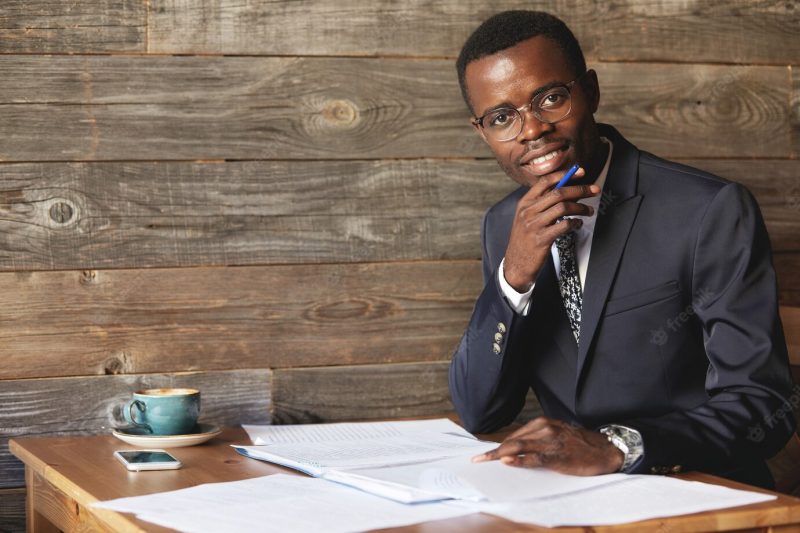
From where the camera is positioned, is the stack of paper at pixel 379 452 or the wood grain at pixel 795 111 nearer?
the stack of paper at pixel 379 452

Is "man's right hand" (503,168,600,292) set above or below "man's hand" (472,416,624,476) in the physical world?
above

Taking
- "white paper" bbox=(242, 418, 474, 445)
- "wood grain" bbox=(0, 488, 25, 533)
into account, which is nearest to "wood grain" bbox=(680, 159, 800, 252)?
"white paper" bbox=(242, 418, 474, 445)

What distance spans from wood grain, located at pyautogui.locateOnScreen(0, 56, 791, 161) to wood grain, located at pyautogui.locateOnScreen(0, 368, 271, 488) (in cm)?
43

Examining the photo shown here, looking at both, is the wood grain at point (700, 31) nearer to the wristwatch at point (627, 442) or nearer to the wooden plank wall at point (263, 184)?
the wooden plank wall at point (263, 184)

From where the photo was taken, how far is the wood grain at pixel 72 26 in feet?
5.91

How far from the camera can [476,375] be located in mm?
1682

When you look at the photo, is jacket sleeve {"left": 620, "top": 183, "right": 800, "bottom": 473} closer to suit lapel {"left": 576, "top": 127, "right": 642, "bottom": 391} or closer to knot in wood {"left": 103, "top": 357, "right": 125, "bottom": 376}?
suit lapel {"left": 576, "top": 127, "right": 642, "bottom": 391}

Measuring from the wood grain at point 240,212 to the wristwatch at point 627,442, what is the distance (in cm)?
82

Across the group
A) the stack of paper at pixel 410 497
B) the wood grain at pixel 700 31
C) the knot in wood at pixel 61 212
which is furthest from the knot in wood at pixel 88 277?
the wood grain at pixel 700 31

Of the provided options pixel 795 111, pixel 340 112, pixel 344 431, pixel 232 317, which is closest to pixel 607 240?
pixel 344 431

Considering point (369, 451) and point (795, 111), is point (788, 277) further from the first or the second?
point (369, 451)

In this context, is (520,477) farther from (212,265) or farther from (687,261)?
(212,265)

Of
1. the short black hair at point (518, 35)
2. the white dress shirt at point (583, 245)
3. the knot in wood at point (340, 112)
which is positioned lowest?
the white dress shirt at point (583, 245)

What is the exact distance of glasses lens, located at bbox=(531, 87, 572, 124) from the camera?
1.61 m
